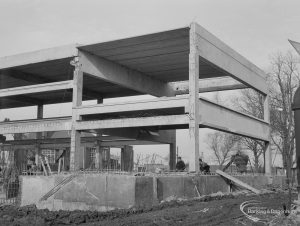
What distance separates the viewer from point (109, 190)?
16594 mm

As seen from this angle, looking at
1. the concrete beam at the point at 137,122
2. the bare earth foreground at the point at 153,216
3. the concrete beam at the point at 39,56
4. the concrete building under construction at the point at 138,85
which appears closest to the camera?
the bare earth foreground at the point at 153,216

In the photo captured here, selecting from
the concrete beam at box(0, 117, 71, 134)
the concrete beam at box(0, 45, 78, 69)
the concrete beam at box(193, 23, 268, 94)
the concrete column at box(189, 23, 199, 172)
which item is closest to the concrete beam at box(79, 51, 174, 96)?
the concrete beam at box(0, 45, 78, 69)

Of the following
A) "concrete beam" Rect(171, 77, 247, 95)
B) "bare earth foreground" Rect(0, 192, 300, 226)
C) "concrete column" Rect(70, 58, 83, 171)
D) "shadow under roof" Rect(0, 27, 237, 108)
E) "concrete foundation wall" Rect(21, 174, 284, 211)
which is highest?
"shadow under roof" Rect(0, 27, 237, 108)

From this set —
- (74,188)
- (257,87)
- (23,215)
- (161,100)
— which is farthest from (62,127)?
(257,87)

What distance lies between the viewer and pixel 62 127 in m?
25.9

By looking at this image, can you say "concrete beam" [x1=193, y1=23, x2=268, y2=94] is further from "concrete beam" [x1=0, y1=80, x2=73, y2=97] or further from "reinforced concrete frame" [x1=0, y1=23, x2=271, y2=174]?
"concrete beam" [x1=0, y1=80, x2=73, y2=97]

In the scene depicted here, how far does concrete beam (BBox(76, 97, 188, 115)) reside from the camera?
22094 mm

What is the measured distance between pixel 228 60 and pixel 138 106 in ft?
22.4

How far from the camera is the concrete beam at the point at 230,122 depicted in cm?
2281

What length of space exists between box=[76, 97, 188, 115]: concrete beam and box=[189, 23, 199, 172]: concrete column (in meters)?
0.51

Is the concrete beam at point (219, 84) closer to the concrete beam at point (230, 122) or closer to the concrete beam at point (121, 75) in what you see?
the concrete beam at point (230, 122)

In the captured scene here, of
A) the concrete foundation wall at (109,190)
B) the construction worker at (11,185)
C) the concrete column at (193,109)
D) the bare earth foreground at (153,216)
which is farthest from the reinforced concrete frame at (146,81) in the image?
the bare earth foreground at (153,216)

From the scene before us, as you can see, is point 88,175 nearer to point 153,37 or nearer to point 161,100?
point 161,100

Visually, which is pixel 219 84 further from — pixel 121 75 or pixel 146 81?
pixel 121 75
